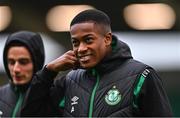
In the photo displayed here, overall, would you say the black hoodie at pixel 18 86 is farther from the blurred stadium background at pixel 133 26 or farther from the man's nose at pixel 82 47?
the blurred stadium background at pixel 133 26

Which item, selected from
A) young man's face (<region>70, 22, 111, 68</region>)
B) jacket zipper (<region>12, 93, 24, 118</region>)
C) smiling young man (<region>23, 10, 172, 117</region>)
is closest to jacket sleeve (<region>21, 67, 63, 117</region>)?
smiling young man (<region>23, 10, 172, 117</region>)

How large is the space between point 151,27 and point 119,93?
21.2ft

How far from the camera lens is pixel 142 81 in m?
3.46

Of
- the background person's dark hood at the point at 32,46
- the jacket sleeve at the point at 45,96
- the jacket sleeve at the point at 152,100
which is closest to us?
the jacket sleeve at the point at 152,100

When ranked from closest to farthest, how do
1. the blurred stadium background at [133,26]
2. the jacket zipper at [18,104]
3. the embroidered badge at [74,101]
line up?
1. the embroidered badge at [74,101]
2. the jacket zipper at [18,104]
3. the blurred stadium background at [133,26]

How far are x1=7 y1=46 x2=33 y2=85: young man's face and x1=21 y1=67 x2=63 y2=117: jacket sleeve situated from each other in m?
0.47

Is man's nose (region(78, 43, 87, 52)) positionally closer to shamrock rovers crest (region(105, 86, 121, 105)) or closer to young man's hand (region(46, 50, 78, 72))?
young man's hand (region(46, 50, 78, 72))

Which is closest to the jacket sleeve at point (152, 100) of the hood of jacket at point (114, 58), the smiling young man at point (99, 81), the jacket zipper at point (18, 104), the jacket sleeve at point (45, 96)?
the smiling young man at point (99, 81)

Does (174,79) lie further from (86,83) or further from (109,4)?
(86,83)

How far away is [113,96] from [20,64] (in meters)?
0.88

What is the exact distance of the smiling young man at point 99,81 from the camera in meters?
3.45

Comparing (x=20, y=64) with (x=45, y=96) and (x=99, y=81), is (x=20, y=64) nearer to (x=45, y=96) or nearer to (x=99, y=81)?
(x=45, y=96)

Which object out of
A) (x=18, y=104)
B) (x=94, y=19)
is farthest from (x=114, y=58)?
(x=18, y=104)

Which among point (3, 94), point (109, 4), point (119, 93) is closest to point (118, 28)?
point (109, 4)
